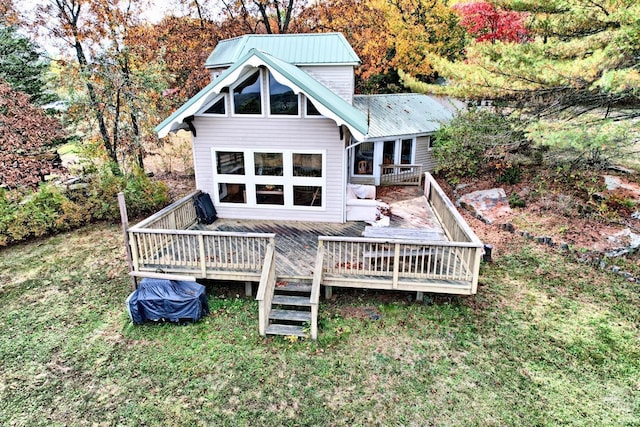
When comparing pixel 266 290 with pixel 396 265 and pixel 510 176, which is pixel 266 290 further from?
pixel 510 176

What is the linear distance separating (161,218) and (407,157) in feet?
38.0

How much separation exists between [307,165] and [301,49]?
468 cm

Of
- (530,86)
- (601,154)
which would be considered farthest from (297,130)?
(601,154)

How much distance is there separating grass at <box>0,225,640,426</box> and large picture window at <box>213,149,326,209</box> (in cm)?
296

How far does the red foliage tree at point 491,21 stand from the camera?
17906 mm

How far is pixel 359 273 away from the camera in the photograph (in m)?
8.09

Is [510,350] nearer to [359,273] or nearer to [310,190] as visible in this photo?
[359,273]

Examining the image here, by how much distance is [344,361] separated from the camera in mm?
6812

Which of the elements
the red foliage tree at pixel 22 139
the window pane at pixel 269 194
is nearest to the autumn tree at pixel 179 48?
the red foliage tree at pixel 22 139

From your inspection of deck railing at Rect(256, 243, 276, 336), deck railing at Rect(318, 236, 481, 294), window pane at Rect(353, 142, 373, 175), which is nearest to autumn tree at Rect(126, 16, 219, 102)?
window pane at Rect(353, 142, 373, 175)

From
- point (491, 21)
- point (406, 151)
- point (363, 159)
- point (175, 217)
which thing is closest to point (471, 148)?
point (406, 151)

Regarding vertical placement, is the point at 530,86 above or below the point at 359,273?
above

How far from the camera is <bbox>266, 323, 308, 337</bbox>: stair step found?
7.28 meters

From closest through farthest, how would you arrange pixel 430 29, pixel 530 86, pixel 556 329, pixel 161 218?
pixel 556 329, pixel 161 218, pixel 530 86, pixel 430 29
